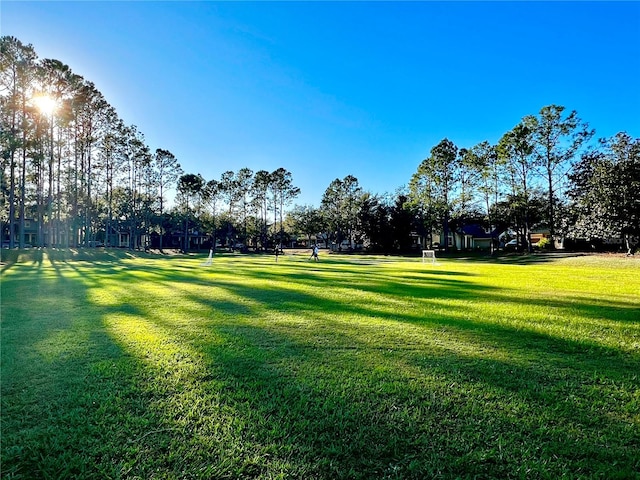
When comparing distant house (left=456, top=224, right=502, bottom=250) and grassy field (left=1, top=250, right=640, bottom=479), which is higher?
distant house (left=456, top=224, right=502, bottom=250)

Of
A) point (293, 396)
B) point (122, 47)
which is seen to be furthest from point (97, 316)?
point (122, 47)

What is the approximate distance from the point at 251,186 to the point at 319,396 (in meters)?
51.7

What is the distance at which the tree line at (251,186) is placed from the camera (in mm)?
26562

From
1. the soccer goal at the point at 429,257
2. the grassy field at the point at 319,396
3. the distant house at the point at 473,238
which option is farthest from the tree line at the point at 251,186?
the grassy field at the point at 319,396

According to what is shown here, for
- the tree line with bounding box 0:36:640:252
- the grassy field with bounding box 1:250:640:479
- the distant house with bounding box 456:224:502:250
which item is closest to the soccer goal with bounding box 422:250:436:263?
the tree line with bounding box 0:36:640:252

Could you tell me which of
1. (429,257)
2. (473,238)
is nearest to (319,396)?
(429,257)

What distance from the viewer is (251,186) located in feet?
173

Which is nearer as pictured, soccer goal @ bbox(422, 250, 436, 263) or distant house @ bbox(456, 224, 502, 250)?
soccer goal @ bbox(422, 250, 436, 263)

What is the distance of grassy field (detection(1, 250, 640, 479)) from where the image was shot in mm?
2068

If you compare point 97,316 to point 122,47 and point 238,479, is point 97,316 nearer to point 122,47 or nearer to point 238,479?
point 238,479

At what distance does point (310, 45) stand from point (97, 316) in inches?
490

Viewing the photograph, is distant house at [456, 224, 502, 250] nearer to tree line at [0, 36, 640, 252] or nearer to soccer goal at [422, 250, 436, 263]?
tree line at [0, 36, 640, 252]

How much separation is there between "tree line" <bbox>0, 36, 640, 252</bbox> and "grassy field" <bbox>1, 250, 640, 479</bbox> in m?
28.9

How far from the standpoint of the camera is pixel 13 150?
25.2m
